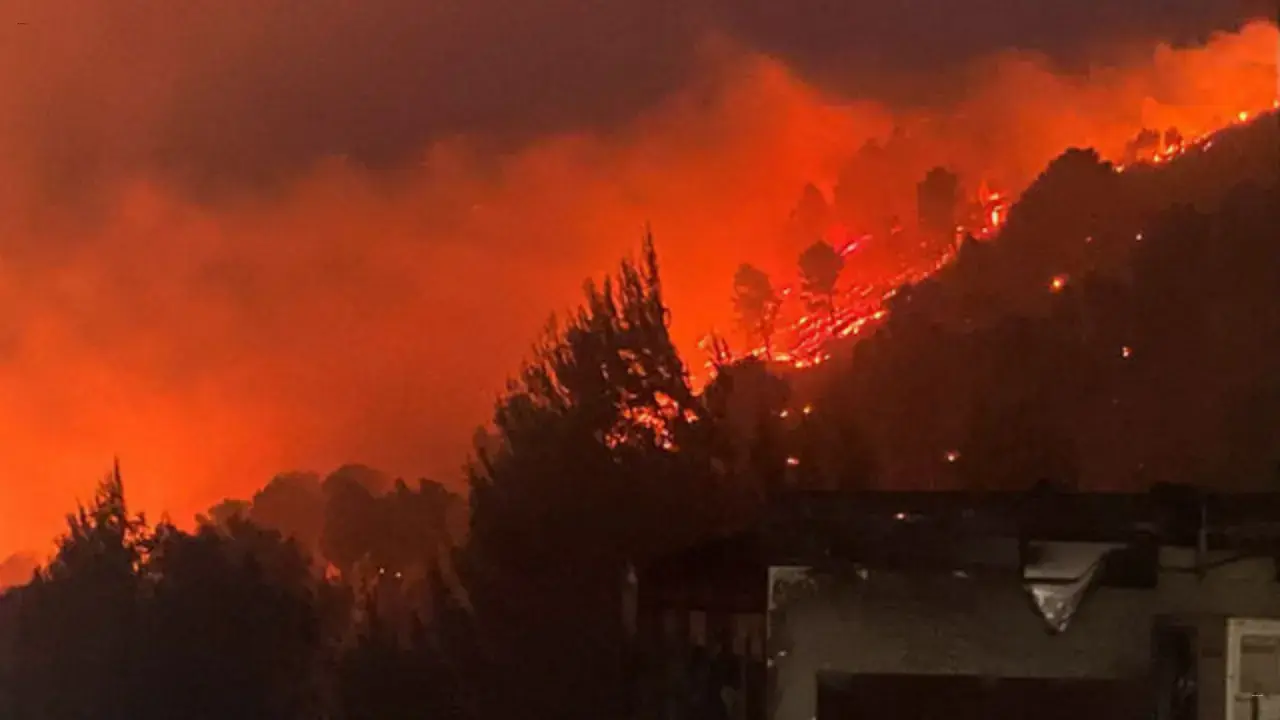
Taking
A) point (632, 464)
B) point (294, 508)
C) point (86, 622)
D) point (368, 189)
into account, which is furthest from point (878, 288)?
point (86, 622)

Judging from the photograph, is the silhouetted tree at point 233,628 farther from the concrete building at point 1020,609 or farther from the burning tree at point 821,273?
the burning tree at point 821,273

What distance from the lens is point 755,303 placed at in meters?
2.96

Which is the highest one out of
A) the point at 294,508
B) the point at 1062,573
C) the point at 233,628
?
the point at 294,508

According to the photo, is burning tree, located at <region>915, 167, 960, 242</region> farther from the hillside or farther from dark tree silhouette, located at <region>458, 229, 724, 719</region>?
dark tree silhouette, located at <region>458, 229, 724, 719</region>

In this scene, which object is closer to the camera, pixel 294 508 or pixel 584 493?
pixel 584 493

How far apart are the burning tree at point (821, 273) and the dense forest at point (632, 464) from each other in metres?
0.01

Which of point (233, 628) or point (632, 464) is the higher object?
point (632, 464)

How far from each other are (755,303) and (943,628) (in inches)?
36.1

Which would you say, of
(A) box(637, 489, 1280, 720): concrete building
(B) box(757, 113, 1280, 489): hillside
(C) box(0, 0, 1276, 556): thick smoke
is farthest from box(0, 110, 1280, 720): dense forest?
(A) box(637, 489, 1280, 720): concrete building

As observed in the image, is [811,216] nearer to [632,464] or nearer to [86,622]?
[632,464]

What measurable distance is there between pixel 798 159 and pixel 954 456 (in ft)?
2.63

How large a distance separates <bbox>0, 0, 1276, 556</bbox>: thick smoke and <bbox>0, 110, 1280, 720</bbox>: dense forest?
113 mm

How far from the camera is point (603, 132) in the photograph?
306 centimetres

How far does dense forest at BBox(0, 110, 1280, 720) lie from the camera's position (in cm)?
274
